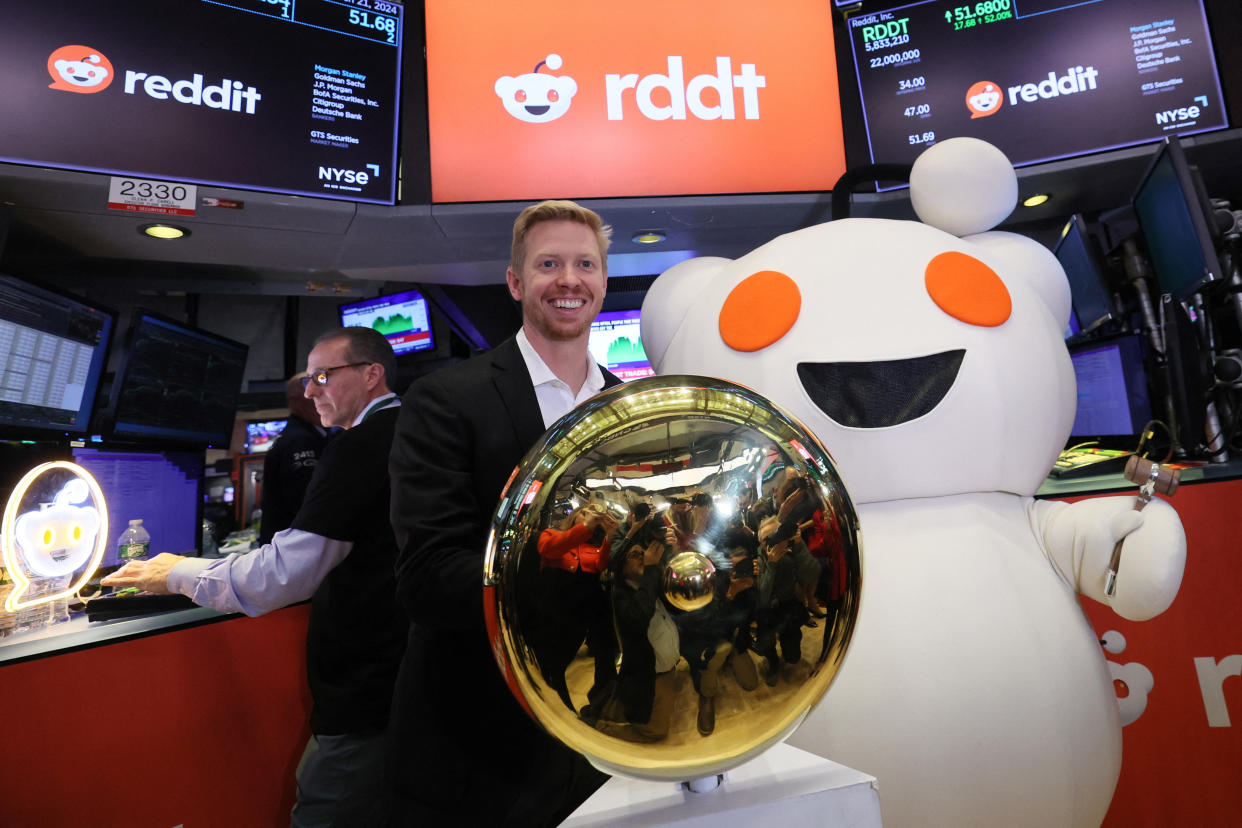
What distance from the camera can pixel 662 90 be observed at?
2.52m

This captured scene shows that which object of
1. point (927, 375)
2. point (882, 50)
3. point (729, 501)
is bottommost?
point (729, 501)

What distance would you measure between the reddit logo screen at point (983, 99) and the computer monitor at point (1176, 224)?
598mm

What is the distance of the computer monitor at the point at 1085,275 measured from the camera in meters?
2.38

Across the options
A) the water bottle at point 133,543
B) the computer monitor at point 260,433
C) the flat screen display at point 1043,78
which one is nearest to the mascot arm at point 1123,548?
the flat screen display at point 1043,78

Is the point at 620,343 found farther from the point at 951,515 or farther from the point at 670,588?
the point at 670,588

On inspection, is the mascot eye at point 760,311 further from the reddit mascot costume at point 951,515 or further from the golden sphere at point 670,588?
the golden sphere at point 670,588

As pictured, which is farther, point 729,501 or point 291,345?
point 291,345

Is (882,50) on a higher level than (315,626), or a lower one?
higher

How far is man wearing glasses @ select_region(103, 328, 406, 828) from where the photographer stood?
1813 millimetres

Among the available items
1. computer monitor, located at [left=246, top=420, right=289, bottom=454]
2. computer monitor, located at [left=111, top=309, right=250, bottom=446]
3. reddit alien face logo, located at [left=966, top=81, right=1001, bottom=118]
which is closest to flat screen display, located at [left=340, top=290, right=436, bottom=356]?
computer monitor, located at [left=111, top=309, right=250, bottom=446]

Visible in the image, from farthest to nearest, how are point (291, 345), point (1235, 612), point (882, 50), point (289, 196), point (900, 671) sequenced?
point (291, 345), point (882, 50), point (289, 196), point (1235, 612), point (900, 671)

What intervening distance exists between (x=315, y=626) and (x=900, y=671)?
157 cm

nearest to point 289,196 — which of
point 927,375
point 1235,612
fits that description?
point 927,375

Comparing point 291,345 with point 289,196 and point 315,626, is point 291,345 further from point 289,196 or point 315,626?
point 315,626
